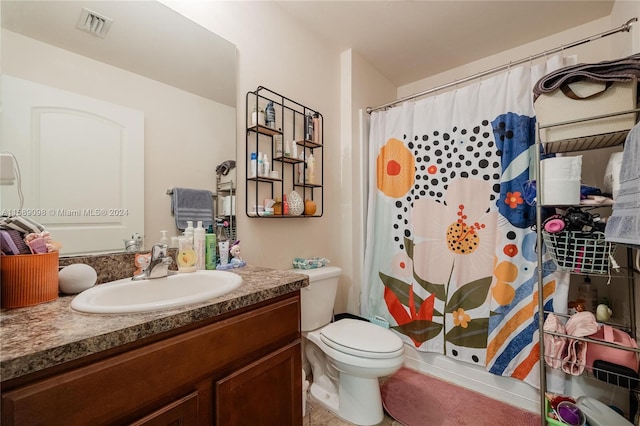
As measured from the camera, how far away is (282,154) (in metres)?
1.62

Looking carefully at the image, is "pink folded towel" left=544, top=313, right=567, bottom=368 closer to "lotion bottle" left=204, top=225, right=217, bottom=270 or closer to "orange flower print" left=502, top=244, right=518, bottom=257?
"orange flower print" left=502, top=244, right=518, bottom=257

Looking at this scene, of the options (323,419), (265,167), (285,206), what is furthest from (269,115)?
(323,419)

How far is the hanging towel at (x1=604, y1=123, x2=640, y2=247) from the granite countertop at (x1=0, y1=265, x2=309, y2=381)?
122cm

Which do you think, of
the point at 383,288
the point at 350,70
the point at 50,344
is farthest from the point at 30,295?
the point at 350,70

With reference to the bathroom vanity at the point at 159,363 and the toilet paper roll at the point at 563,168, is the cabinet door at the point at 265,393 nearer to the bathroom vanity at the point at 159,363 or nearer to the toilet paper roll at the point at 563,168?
the bathroom vanity at the point at 159,363

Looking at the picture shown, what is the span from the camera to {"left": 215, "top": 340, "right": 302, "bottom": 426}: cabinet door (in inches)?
30.4

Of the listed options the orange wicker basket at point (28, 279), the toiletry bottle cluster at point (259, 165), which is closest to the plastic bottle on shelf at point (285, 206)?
the toiletry bottle cluster at point (259, 165)

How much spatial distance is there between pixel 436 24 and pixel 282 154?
1.37 metres

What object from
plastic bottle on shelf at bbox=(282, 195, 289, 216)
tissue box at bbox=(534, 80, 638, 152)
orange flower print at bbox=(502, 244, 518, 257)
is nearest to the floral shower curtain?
orange flower print at bbox=(502, 244, 518, 257)

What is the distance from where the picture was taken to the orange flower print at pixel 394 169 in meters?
1.96

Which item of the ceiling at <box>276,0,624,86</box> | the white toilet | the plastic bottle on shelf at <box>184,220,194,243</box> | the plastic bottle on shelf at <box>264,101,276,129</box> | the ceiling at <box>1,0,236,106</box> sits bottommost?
the white toilet

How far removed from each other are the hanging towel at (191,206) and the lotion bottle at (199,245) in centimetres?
8

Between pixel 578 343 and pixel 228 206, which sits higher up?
pixel 228 206

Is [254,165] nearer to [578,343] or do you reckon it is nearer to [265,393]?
[265,393]
